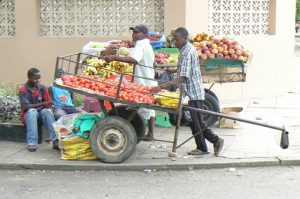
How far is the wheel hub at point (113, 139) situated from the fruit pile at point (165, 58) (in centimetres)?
228

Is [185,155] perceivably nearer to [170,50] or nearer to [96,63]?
[96,63]

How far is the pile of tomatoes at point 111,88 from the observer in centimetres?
730

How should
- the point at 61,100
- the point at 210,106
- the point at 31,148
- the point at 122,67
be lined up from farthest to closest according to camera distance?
the point at 210,106 → the point at 122,67 → the point at 61,100 → the point at 31,148

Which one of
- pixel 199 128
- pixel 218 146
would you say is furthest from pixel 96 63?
pixel 218 146

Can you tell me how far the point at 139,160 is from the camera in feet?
25.0

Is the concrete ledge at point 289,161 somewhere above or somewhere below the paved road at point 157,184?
above

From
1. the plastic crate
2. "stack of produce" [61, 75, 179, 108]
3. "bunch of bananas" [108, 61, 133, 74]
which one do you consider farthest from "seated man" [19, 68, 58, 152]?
the plastic crate

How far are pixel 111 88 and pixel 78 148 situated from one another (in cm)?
94

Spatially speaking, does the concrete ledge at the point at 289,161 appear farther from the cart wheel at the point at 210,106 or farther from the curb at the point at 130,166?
the cart wheel at the point at 210,106

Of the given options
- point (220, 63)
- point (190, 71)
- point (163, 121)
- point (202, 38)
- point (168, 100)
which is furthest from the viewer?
point (202, 38)

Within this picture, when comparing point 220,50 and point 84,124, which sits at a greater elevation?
point 220,50

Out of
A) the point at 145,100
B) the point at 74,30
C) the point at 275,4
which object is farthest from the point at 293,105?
the point at 145,100

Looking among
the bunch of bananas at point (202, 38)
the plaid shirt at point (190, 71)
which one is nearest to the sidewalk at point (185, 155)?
the plaid shirt at point (190, 71)

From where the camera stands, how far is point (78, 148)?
25.0 ft
